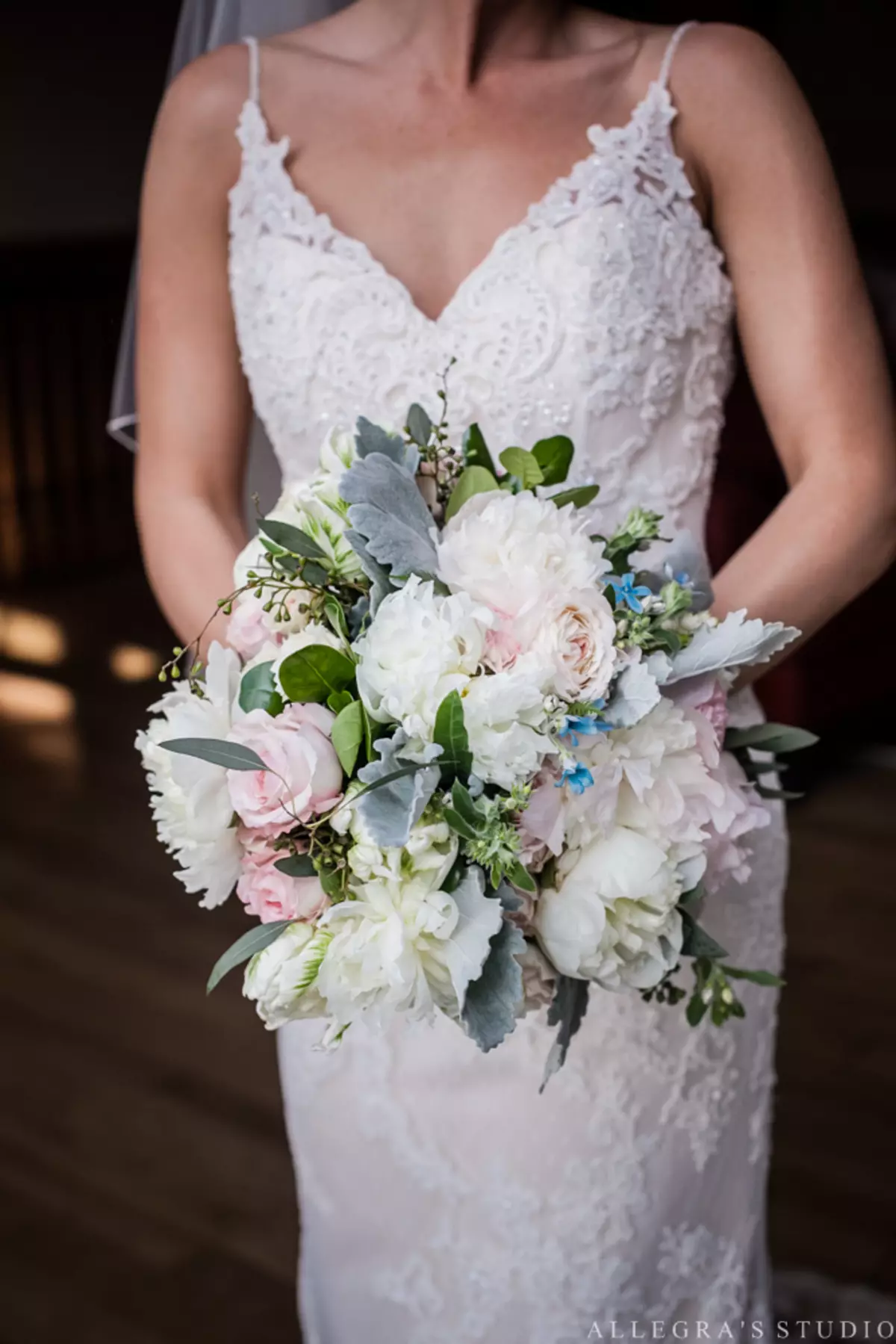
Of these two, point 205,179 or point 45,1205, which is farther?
point 45,1205

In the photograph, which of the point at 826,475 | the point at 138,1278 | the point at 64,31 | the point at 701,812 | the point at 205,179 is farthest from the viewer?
the point at 64,31

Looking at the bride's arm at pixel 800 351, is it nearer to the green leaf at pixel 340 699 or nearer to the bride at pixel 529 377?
the bride at pixel 529 377

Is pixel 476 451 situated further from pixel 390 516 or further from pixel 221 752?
pixel 221 752

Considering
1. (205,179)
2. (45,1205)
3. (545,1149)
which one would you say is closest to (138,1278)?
(45,1205)

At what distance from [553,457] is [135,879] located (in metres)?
3.26

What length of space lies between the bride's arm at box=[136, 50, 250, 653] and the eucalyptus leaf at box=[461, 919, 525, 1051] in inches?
32.1

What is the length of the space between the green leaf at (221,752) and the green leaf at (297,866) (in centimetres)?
7

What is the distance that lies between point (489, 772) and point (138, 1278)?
81.1 inches

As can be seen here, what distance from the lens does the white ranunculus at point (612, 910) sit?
1137 mm

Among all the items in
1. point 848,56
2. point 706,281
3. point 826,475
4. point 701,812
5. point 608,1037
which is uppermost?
point 848,56

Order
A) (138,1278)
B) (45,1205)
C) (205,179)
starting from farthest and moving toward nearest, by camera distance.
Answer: (45,1205)
(138,1278)
(205,179)

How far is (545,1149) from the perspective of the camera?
5.49ft

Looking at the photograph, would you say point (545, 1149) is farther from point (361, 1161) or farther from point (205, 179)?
point (205, 179)

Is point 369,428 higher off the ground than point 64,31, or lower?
lower
